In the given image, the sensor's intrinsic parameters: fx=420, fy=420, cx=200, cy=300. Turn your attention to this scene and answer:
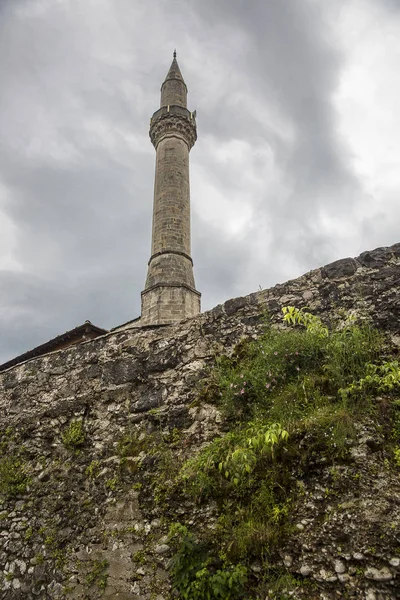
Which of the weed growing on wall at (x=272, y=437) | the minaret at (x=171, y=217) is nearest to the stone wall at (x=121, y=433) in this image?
the weed growing on wall at (x=272, y=437)

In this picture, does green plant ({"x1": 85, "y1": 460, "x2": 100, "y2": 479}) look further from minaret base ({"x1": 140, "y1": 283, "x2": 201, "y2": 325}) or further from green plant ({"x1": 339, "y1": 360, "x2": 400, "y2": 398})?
minaret base ({"x1": 140, "y1": 283, "x2": 201, "y2": 325})

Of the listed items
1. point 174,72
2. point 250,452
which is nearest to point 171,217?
point 174,72

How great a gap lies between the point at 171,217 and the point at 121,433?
47.4 feet

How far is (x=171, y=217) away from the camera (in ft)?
60.6

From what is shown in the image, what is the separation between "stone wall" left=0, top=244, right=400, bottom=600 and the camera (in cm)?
383

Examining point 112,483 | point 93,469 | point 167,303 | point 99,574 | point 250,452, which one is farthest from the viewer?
point 167,303

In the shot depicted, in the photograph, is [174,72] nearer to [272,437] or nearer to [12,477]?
[12,477]

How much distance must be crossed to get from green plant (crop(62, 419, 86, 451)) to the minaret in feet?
27.0

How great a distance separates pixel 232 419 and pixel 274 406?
21.2 inches

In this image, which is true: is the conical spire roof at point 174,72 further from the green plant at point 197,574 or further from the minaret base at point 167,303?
the green plant at point 197,574

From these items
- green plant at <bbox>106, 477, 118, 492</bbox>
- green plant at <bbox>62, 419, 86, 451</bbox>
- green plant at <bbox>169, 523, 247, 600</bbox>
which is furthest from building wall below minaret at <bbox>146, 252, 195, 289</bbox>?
green plant at <bbox>169, 523, 247, 600</bbox>

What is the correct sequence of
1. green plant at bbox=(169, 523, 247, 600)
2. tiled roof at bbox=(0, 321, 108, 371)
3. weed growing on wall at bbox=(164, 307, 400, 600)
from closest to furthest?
green plant at bbox=(169, 523, 247, 600) → weed growing on wall at bbox=(164, 307, 400, 600) → tiled roof at bbox=(0, 321, 108, 371)

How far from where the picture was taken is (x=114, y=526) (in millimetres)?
4234

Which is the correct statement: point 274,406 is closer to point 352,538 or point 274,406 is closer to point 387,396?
point 387,396
